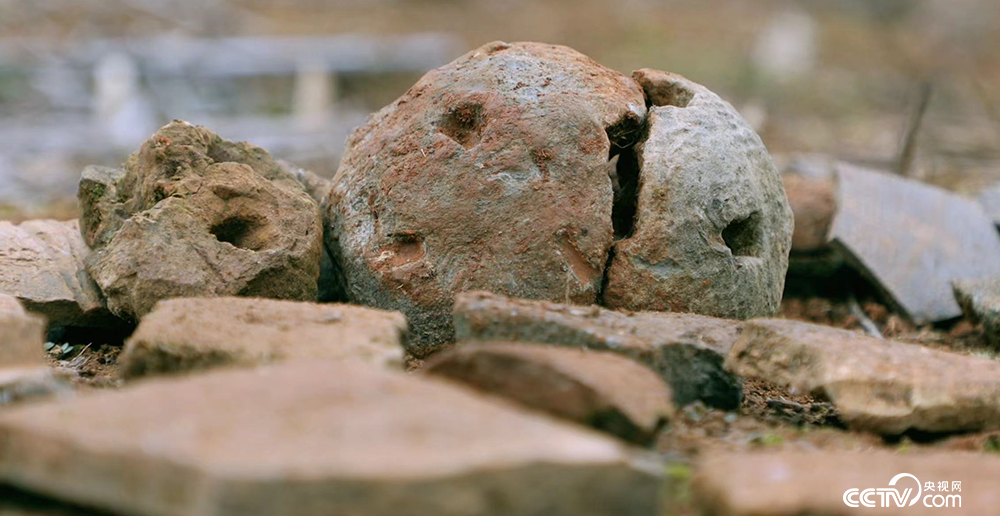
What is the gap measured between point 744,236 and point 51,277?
3.27 meters

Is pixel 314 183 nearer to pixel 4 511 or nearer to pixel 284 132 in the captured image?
pixel 4 511

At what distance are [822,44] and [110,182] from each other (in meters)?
17.0

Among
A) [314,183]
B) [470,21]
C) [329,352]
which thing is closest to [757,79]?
[470,21]

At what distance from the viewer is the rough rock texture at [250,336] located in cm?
360

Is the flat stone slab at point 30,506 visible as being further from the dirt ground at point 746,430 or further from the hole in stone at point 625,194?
the hole in stone at point 625,194

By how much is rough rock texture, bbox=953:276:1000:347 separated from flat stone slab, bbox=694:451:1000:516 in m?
2.83

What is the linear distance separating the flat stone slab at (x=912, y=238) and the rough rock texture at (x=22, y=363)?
4723 millimetres

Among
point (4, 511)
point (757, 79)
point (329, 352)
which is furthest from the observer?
point (757, 79)

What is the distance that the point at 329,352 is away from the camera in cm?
361

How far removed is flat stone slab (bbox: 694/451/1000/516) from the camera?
273 cm

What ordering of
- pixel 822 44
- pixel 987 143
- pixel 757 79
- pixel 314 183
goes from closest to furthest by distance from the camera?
pixel 314 183 < pixel 987 143 < pixel 757 79 < pixel 822 44

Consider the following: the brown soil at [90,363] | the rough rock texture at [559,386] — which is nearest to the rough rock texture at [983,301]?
the rough rock texture at [559,386]

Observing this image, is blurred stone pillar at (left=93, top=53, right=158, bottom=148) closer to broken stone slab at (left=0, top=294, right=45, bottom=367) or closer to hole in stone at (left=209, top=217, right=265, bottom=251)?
hole in stone at (left=209, top=217, right=265, bottom=251)

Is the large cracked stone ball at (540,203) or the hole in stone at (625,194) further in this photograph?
the hole in stone at (625,194)
